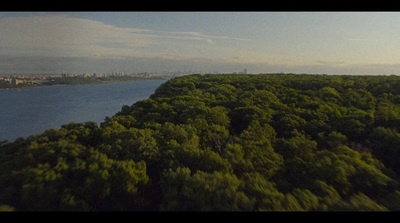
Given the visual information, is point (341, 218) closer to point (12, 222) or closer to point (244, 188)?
point (244, 188)

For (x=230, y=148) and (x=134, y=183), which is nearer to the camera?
(x=134, y=183)

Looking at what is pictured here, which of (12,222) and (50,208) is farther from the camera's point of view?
(50,208)

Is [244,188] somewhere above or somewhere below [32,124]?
above

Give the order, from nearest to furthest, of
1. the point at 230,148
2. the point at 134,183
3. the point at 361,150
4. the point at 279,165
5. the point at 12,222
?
the point at 12,222
the point at 134,183
the point at 279,165
the point at 230,148
the point at 361,150

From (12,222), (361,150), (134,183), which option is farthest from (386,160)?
(12,222)

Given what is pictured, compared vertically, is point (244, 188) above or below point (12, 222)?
below
